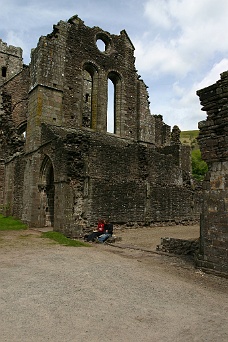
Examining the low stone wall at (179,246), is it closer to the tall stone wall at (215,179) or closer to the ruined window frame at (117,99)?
the tall stone wall at (215,179)

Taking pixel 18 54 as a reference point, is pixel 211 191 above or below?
below

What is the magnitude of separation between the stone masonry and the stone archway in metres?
0.05

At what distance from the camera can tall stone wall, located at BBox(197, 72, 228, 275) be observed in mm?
6312

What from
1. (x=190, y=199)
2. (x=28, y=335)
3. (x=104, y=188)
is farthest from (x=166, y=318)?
(x=190, y=199)

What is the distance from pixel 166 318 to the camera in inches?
150

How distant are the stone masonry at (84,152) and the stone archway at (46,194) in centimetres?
5

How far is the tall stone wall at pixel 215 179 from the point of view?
6.31m

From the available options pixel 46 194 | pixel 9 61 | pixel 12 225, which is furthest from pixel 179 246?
pixel 9 61

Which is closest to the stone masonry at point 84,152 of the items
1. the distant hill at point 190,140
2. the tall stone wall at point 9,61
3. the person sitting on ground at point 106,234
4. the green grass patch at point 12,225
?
the green grass patch at point 12,225

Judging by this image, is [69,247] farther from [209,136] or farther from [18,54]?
[18,54]

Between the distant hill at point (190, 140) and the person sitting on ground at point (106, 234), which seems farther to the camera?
the distant hill at point (190, 140)

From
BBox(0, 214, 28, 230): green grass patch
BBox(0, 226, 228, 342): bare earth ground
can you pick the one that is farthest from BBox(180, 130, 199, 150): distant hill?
BBox(0, 226, 228, 342): bare earth ground

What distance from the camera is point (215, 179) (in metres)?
6.64

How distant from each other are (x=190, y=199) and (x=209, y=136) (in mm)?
13286
